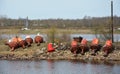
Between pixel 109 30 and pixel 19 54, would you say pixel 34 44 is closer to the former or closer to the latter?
pixel 19 54

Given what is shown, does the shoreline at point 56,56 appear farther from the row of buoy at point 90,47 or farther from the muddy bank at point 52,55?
the row of buoy at point 90,47

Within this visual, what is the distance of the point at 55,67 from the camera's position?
4516 cm

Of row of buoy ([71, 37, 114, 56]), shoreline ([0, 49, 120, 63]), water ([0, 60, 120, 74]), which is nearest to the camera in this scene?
water ([0, 60, 120, 74])

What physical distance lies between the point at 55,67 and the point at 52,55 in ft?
30.6

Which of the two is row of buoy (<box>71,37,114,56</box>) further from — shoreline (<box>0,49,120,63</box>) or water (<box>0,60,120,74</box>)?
water (<box>0,60,120,74</box>)

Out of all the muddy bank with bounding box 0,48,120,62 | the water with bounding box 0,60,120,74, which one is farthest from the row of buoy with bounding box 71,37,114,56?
the water with bounding box 0,60,120,74

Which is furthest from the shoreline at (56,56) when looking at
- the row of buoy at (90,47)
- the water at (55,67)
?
the water at (55,67)

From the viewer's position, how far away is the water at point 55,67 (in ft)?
135

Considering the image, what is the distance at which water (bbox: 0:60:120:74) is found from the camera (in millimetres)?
41194

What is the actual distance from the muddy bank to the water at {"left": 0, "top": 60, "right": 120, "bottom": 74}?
2521 millimetres

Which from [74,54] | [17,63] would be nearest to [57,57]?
[74,54]

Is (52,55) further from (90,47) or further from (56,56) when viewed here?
(90,47)

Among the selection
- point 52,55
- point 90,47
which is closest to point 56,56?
point 52,55

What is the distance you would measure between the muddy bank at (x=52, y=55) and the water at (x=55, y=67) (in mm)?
2521
